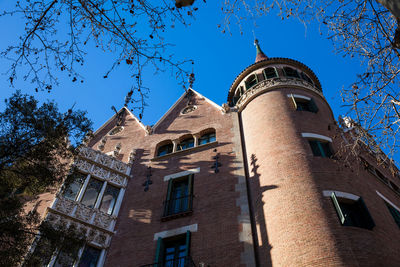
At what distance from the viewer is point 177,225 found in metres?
14.6

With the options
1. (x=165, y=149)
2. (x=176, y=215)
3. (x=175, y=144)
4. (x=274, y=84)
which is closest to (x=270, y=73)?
(x=274, y=84)

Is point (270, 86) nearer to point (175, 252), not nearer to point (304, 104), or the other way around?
point (304, 104)

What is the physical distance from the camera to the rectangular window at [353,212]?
11887mm

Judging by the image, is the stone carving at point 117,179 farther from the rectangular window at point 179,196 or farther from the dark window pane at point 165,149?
the dark window pane at point 165,149

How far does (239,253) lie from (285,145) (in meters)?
5.46

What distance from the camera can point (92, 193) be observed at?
56.1ft

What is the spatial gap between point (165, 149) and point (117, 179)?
12.6 ft

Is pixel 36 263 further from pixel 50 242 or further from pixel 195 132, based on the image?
pixel 195 132

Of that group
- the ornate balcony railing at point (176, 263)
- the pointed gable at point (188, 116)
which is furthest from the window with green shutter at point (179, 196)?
the pointed gable at point (188, 116)

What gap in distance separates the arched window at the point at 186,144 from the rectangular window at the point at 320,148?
7.12 m

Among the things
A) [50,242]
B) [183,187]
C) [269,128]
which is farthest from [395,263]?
[50,242]

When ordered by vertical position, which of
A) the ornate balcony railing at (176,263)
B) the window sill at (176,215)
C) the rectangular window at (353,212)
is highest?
the window sill at (176,215)

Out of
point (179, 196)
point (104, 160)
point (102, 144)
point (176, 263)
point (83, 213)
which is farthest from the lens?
point (102, 144)

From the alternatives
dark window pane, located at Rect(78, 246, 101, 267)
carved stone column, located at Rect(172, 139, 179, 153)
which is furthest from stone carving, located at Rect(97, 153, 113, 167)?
dark window pane, located at Rect(78, 246, 101, 267)
